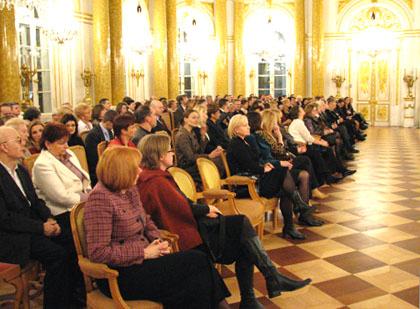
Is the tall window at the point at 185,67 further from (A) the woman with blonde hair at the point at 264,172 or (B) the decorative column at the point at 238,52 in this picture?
(A) the woman with blonde hair at the point at 264,172

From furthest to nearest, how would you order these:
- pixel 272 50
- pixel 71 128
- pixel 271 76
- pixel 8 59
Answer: pixel 271 76
pixel 272 50
pixel 8 59
pixel 71 128

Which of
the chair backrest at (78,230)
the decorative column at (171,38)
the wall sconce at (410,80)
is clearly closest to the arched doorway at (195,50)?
the decorative column at (171,38)

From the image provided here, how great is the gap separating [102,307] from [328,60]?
18653 mm

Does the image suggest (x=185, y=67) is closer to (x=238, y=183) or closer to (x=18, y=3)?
(x=18, y=3)

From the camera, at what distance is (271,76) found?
20.0 m

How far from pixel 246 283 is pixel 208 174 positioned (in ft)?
5.17

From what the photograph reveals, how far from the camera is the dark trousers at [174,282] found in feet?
8.74

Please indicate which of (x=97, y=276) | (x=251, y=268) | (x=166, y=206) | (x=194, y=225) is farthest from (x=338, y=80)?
(x=97, y=276)

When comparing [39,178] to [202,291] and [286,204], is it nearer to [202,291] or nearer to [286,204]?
[202,291]

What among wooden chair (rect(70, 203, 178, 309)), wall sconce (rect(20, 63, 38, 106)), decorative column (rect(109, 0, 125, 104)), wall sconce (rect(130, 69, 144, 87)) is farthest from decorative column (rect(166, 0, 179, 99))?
wooden chair (rect(70, 203, 178, 309))

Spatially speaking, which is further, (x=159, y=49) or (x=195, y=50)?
(x=195, y=50)

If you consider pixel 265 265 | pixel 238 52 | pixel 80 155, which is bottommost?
pixel 265 265

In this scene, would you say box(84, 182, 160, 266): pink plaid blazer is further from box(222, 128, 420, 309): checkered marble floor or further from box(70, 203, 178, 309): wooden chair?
box(222, 128, 420, 309): checkered marble floor

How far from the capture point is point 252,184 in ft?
16.4
